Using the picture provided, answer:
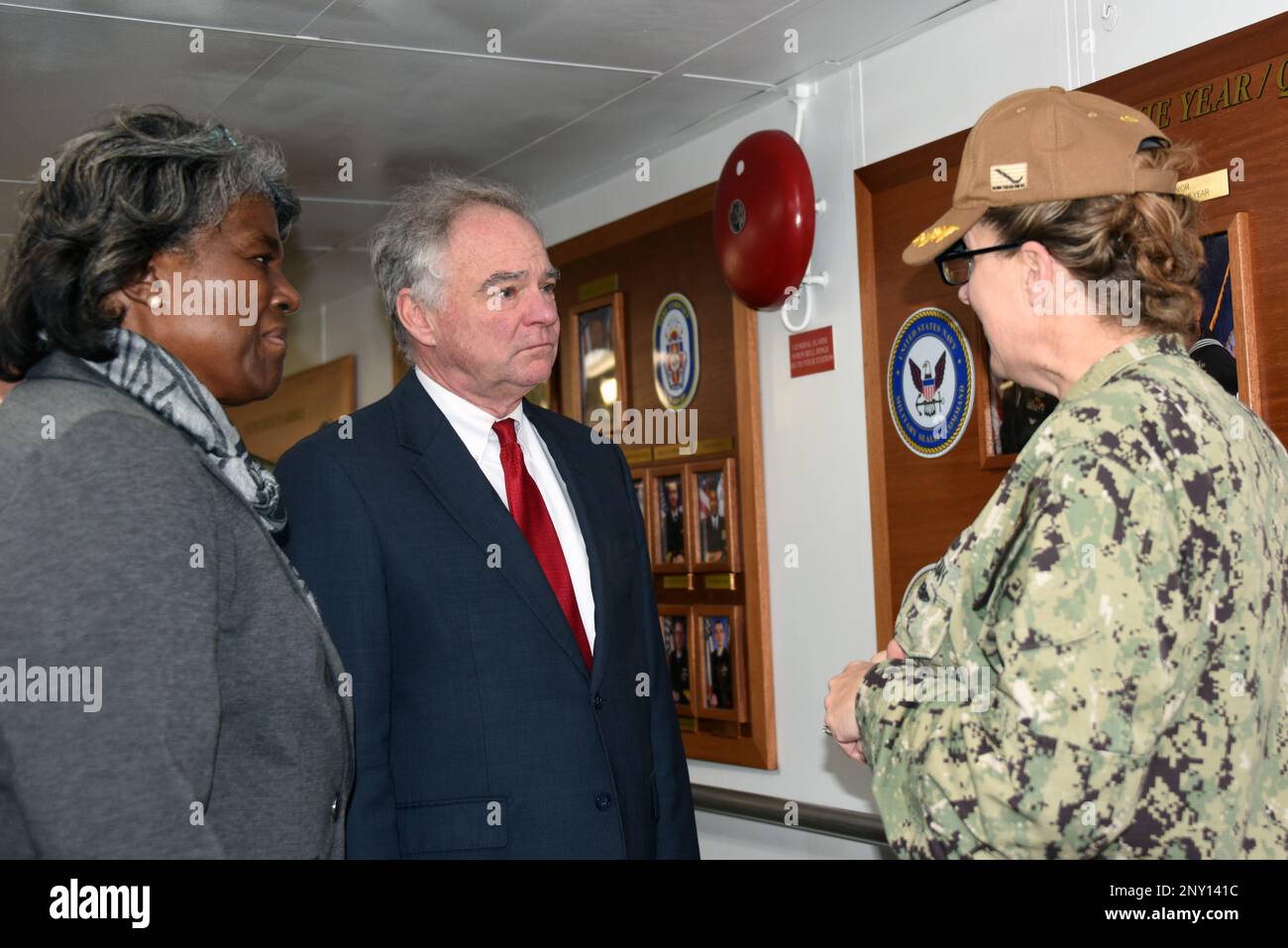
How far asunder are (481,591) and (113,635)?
2.67 feet

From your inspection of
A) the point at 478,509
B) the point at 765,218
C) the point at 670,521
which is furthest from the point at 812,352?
the point at 478,509

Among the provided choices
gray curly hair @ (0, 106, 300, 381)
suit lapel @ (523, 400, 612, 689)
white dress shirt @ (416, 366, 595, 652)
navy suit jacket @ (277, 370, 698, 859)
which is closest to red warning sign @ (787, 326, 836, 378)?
suit lapel @ (523, 400, 612, 689)

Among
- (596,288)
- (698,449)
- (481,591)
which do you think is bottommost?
(481,591)

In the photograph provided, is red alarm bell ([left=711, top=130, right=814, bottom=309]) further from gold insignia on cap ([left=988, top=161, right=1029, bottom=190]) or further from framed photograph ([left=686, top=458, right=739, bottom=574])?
gold insignia on cap ([left=988, top=161, right=1029, bottom=190])

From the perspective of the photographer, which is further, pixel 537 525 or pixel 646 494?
pixel 646 494

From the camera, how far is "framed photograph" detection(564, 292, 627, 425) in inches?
168

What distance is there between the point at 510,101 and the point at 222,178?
2.27 meters

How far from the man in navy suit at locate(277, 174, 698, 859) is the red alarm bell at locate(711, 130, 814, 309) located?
124 centimetres

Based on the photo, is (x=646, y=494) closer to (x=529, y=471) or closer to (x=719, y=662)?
(x=719, y=662)

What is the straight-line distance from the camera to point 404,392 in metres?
2.10

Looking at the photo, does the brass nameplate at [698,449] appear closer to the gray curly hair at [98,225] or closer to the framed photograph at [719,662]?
the framed photograph at [719,662]

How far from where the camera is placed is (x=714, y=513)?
150 inches
